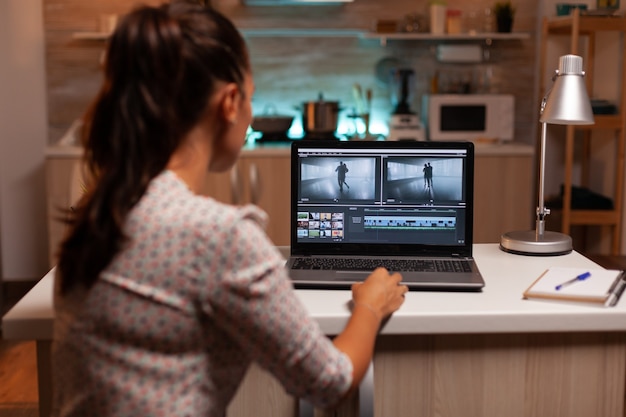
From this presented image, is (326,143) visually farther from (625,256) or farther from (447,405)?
(625,256)

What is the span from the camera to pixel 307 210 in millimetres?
2047

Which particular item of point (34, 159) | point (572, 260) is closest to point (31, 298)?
point (572, 260)

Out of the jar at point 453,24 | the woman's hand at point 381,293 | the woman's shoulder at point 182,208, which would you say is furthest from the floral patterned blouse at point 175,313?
the jar at point 453,24

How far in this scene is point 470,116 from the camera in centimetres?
476

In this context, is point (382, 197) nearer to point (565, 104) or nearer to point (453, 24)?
point (565, 104)

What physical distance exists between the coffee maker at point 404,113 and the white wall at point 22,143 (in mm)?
1983

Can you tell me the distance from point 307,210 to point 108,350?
3.26 feet

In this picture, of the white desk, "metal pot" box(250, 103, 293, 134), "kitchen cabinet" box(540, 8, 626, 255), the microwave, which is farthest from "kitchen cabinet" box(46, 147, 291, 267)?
the white desk

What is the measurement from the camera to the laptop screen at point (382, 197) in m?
2.02

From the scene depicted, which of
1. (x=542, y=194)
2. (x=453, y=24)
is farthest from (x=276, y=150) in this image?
(x=542, y=194)

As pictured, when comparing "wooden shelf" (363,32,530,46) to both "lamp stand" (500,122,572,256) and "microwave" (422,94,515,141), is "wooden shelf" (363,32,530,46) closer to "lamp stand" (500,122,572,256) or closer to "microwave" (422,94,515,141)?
"microwave" (422,94,515,141)

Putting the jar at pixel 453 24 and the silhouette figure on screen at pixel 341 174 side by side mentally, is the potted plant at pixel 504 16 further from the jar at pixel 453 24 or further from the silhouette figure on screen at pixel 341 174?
the silhouette figure on screen at pixel 341 174

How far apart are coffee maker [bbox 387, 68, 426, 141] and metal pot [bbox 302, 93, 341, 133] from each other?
0.32 metres

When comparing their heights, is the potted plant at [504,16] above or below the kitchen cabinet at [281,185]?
above
